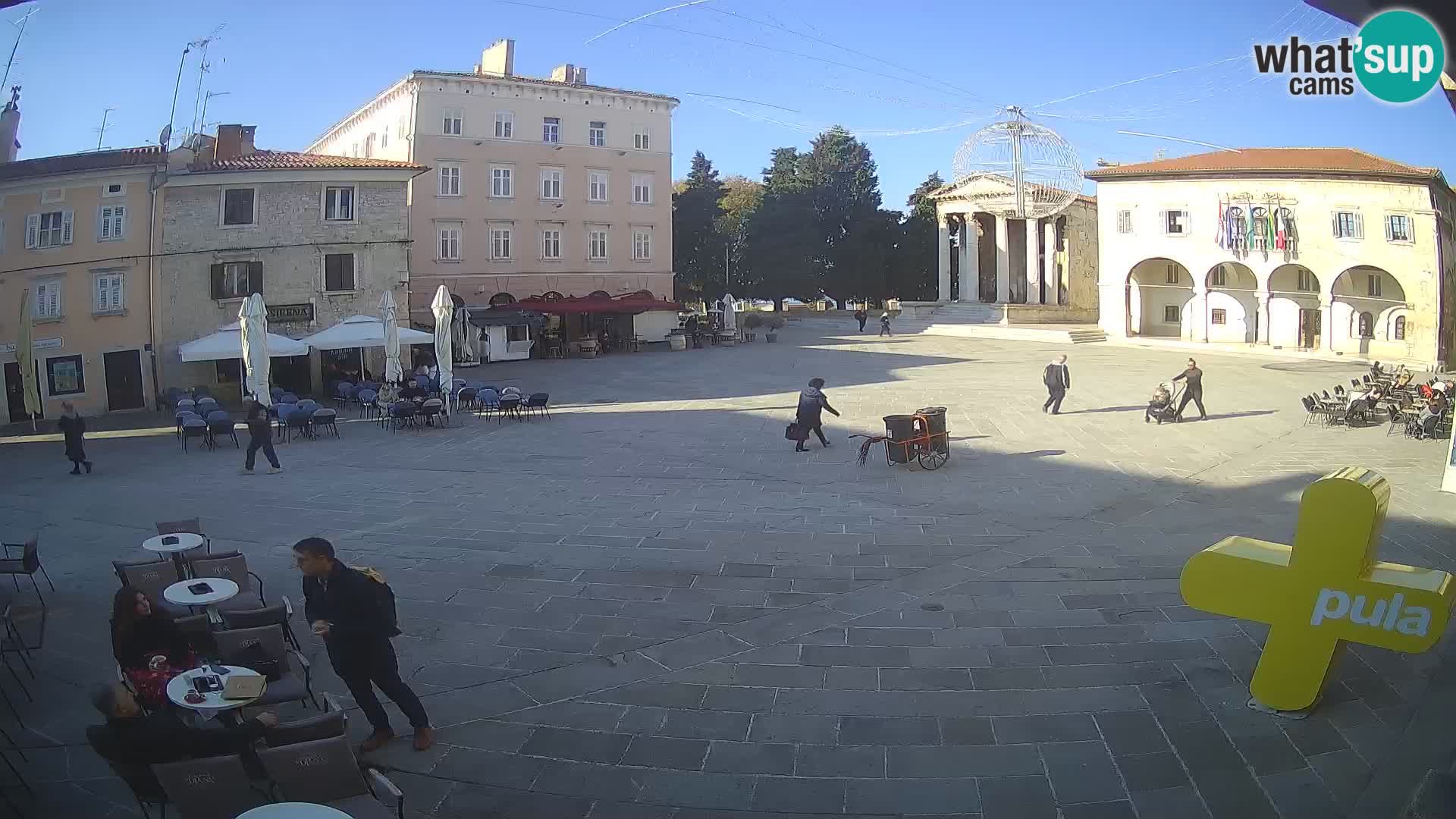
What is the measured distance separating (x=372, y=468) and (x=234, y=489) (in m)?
2.04

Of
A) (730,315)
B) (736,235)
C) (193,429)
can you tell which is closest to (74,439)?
(193,429)

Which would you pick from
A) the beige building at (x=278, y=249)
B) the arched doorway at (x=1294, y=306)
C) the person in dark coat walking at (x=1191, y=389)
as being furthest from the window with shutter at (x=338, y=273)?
the arched doorway at (x=1294, y=306)

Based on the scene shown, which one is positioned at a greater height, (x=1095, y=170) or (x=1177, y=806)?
(x=1095, y=170)

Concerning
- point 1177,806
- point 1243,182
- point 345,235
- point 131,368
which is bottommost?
point 1177,806

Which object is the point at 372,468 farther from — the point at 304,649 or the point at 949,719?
the point at 949,719

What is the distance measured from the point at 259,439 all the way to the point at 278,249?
588 inches

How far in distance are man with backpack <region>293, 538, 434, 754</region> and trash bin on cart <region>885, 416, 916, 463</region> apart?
9.63 meters

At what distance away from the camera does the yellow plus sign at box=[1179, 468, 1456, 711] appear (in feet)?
18.5

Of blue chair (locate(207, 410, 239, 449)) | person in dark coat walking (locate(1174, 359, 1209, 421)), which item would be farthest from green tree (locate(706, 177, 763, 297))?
blue chair (locate(207, 410, 239, 449))

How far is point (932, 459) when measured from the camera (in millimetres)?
14391

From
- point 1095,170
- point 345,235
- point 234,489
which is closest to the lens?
point 234,489

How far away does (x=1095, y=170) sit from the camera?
138 ft

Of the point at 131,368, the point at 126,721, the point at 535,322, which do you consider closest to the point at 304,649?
the point at 126,721

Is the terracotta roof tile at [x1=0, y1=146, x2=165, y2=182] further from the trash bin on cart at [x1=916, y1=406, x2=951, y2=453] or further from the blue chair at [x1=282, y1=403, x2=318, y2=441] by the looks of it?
the trash bin on cart at [x1=916, y1=406, x2=951, y2=453]
